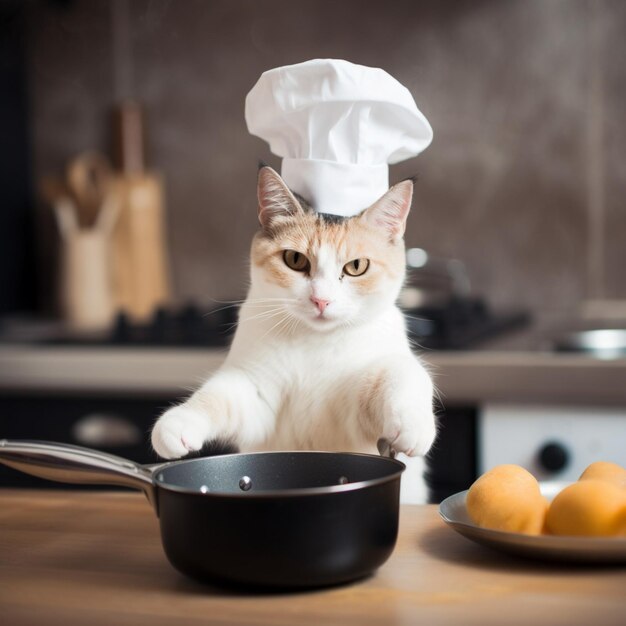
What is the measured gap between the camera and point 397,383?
30.7 inches

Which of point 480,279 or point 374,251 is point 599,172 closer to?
point 480,279

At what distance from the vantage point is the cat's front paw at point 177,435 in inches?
29.0

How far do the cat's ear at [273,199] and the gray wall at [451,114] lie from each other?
1285 mm

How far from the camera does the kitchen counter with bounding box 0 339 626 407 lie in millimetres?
1473

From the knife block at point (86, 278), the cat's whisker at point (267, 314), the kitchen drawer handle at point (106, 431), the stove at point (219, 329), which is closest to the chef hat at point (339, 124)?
the cat's whisker at point (267, 314)

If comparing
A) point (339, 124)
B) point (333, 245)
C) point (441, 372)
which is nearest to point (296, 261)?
point (333, 245)

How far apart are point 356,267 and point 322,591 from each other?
370 mm

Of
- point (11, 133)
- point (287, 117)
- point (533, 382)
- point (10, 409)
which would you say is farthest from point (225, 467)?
point (11, 133)

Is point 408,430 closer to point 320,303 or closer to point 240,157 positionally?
point 320,303

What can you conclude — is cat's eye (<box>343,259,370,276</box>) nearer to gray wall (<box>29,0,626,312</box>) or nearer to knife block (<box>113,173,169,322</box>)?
gray wall (<box>29,0,626,312</box>)

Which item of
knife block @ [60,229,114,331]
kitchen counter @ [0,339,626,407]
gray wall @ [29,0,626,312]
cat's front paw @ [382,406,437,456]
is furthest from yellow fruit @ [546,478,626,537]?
knife block @ [60,229,114,331]

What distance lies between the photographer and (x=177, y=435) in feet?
2.42

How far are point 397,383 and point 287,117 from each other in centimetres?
24

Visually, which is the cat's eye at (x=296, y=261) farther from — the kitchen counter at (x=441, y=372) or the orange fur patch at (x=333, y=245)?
the kitchen counter at (x=441, y=372)
